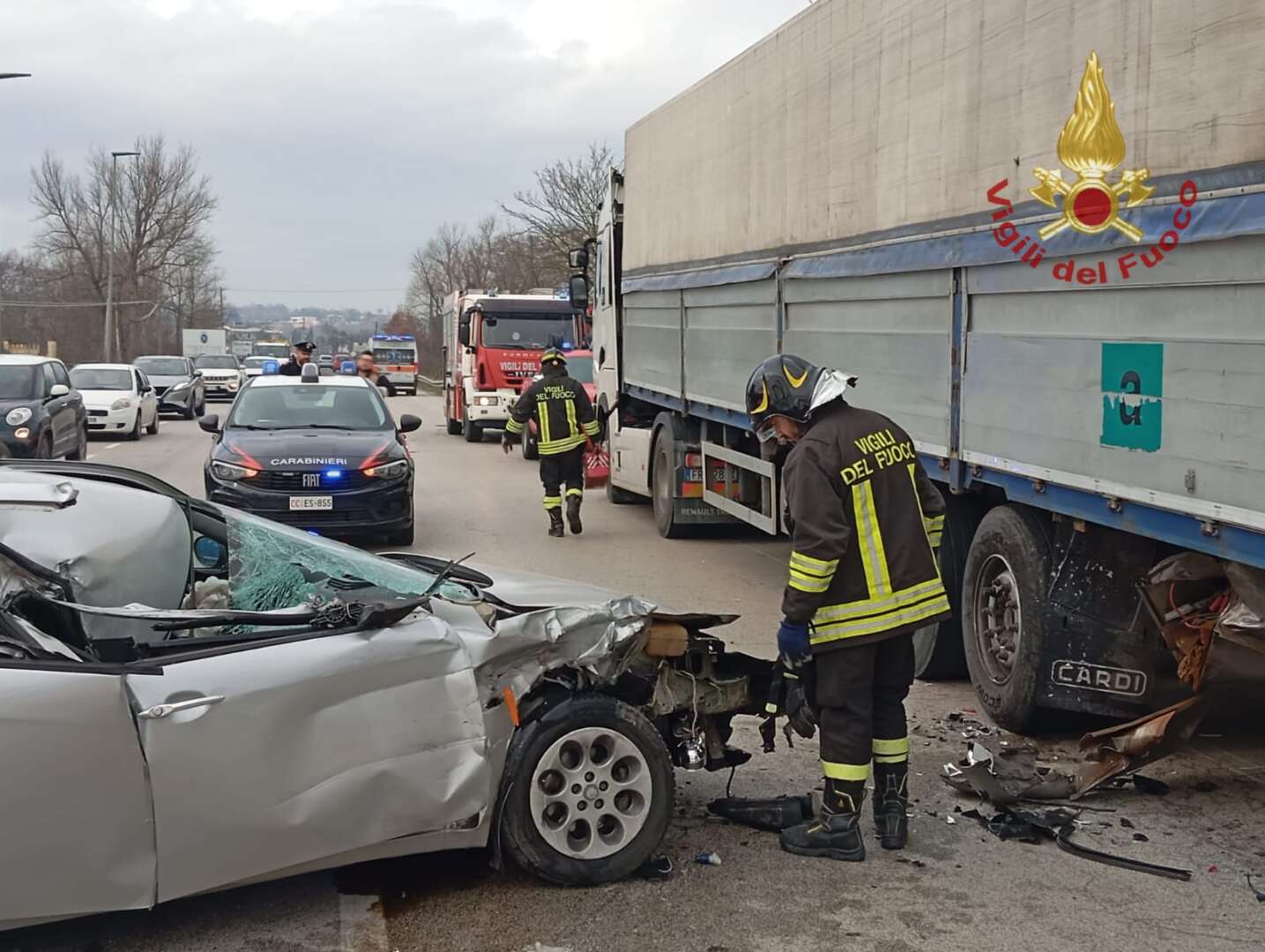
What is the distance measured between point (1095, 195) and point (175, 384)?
3144 cm

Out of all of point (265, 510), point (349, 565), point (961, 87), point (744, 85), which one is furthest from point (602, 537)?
point (349, 565)

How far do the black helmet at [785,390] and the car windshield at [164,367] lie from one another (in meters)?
33.1

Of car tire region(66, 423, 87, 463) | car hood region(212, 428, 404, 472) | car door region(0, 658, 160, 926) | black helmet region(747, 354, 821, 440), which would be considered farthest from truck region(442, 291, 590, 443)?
car door region(0, 658, 160, 926)

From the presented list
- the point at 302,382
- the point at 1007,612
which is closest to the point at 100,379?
the point at 302,382

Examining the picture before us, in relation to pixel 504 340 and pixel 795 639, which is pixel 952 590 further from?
pixel 504 340

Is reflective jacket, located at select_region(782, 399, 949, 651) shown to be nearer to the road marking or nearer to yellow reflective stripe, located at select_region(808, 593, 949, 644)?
yellow reflective stripe, located at select_region(808, 593, 949, 644)

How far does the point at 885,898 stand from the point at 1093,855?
2.92 ft

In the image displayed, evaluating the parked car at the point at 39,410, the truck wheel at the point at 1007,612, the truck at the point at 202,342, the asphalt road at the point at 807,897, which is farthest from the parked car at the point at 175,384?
the truck at the point at 202,342

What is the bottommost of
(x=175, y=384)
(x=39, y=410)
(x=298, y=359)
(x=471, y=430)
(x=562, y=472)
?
(x=471, y=430)

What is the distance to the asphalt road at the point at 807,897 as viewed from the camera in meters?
4.20

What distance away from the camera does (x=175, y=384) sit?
34.3 m

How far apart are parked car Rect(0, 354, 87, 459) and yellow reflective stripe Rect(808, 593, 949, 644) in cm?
1463

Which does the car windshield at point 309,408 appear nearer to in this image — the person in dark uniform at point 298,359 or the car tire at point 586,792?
the person in dark uniform at point 298,359

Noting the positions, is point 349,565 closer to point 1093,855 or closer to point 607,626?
point 607,626
